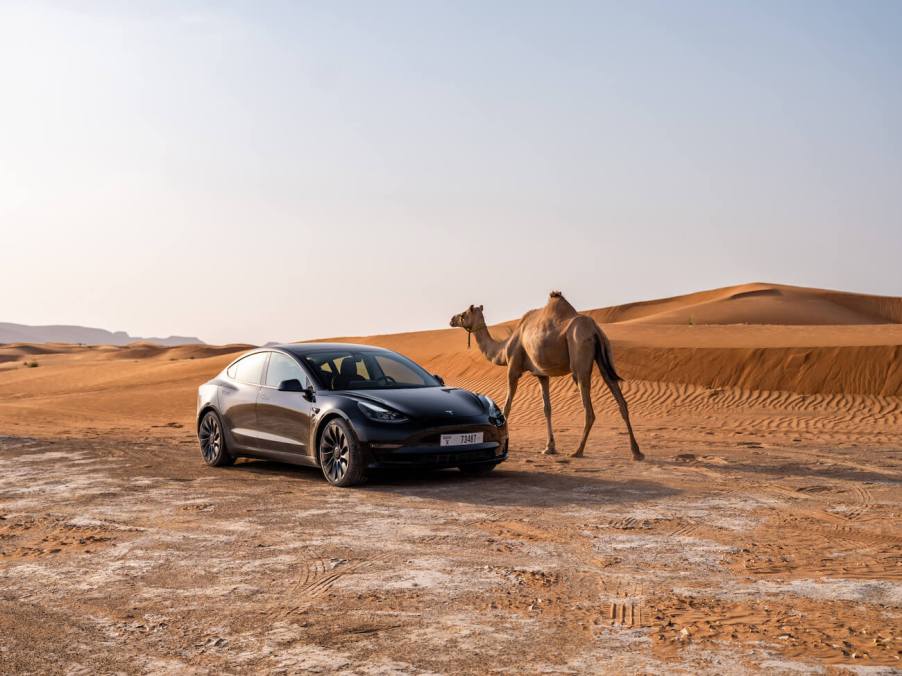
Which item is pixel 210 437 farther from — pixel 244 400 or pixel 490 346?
pixel 490 346

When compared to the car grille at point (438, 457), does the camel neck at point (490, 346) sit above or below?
above

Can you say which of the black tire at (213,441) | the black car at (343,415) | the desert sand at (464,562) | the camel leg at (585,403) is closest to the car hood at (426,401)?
the black car at (343,415)

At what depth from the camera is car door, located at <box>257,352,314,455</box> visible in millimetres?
12555

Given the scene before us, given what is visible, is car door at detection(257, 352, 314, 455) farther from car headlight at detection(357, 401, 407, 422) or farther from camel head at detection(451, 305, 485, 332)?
camel head at detection(451, 305, 485, 332)

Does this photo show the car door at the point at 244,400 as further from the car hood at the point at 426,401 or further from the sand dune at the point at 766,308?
the sand dune at the point at 766,308

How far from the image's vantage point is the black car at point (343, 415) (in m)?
11.7

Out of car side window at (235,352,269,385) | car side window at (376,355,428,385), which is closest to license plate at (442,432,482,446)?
car side window at (376,355,428,385)

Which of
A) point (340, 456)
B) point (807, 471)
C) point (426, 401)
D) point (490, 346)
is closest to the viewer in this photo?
point (340, 456)

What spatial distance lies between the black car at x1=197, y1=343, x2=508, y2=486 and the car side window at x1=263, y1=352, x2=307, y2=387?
1 cm

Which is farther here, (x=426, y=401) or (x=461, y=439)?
(x=426, y=401)

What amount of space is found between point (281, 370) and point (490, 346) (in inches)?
213

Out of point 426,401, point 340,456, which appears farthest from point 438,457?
point 340,456

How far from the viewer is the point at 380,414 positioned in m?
11.8

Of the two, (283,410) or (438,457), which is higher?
(283,410)
